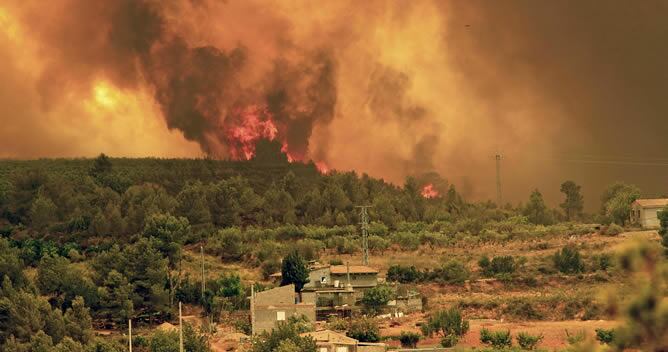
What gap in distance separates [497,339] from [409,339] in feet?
10.7

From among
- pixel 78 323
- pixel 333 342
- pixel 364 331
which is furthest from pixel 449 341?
pixel 78 323

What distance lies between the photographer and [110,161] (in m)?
88.9

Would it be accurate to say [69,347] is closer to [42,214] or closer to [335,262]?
[335,262]

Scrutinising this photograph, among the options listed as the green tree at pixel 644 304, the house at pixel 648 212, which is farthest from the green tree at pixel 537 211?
the green tree at pixel 644 304

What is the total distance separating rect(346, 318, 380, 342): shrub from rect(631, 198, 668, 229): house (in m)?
27.5

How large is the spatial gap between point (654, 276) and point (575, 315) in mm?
43032


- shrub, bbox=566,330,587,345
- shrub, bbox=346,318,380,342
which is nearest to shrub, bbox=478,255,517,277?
shrub, bbox=566,330,587,345

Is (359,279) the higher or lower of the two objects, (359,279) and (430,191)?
the lower

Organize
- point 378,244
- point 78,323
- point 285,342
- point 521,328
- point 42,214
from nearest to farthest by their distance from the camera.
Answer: point 285,342, point 78,323, point 521,328, point 378,244, point 42,214

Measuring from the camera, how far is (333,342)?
4231 cm

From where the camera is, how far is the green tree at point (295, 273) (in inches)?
2135

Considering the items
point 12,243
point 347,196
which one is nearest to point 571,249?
point 347,196

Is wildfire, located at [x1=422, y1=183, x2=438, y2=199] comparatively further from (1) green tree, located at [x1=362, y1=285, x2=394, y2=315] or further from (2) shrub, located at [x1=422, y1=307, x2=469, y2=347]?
(2) shrub, located at [x1=422, y1=307, x2=469, y2=347]

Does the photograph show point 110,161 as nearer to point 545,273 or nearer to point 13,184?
point 13,184
